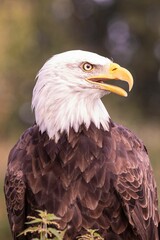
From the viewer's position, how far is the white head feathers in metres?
9.95

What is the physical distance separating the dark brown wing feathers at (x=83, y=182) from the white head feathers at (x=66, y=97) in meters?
0.10

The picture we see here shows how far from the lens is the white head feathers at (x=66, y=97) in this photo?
995 centimetres

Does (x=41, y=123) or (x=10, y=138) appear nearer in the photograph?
(x=41, y=123)

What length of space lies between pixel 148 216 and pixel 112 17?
1140 inches

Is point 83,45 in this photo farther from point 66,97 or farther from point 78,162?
point 78,162

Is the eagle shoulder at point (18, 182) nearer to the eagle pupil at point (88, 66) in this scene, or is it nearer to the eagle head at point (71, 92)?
the eagle head at point (71, 92)

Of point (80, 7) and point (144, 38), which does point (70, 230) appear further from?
point (80, 7)

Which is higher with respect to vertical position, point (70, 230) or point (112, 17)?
point (112, 17)

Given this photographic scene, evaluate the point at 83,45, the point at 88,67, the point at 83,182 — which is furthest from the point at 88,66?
the point at 83,45

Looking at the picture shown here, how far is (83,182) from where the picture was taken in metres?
9.88

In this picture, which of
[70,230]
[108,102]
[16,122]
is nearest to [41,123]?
[70,230]

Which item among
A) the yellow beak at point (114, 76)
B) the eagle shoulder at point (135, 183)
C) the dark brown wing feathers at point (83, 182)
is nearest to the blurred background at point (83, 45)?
the eagle shoulder at point (135, 183)

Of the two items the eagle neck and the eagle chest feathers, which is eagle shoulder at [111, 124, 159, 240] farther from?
the eagle neck

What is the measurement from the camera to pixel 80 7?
3941 centimetres
